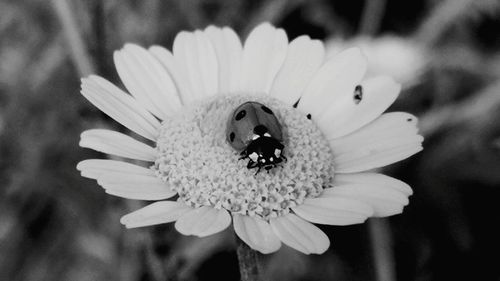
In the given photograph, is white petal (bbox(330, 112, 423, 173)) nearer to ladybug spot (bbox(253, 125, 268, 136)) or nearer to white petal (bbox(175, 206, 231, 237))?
ladybug spot (bbox(253, 125, 268, 136))

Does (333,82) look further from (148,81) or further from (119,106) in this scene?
(119,106)

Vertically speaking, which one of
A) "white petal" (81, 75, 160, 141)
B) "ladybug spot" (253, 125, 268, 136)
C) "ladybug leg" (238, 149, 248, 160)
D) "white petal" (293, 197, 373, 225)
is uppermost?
"white petal" (81, 75, 160, 141)

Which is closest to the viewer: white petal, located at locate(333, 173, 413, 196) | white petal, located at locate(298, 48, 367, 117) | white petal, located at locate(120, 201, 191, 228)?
white petal, located at locate(120, 201, 191, 228)

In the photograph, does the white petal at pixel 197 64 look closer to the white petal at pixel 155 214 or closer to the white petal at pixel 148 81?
the white petal at pixel 148 81

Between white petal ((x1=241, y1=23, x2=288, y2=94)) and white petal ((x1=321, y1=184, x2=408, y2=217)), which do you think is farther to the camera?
white petal ((x1=241, y1=23, x2=288, y2=94))

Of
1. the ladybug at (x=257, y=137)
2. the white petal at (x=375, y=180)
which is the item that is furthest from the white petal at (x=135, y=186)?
the white petal at (x=375, y=180)

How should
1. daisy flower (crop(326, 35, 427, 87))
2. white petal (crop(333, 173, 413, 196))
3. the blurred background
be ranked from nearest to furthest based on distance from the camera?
white petal (crop(333, 173, 413, 196)) < the blurred background < daisy flower (crop(326, 35, 427, 87))

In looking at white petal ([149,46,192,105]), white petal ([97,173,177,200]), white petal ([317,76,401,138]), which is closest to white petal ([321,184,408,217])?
white petal ([317,76,401,138])

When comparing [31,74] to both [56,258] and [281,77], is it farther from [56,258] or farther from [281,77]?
[281,77]
